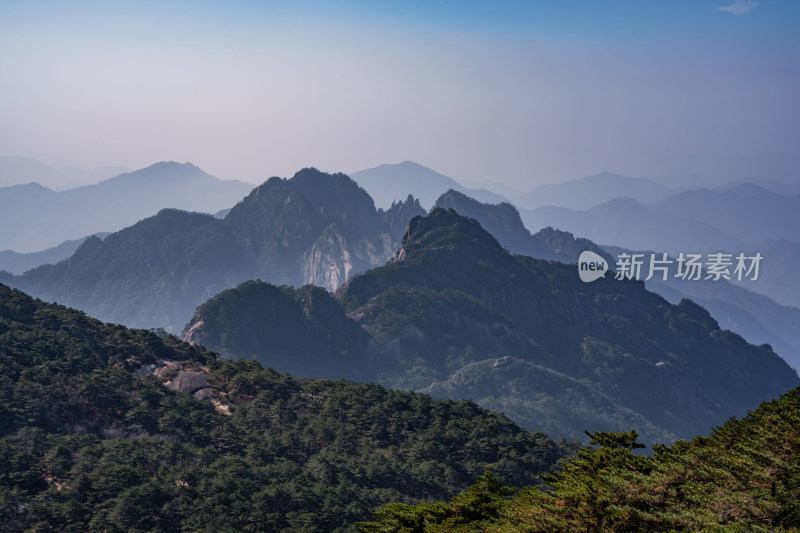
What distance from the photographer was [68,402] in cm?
6519

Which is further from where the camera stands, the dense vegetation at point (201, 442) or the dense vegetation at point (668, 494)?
the dense vegetation at point (201, 442)

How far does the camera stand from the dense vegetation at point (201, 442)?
48.5 metres

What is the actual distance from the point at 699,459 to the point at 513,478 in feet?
153

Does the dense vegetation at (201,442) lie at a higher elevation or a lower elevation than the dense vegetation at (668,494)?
lower

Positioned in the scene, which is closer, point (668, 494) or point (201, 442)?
point (668, 494)

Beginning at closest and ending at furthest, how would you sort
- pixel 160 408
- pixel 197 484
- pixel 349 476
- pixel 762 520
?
pixel 762 520 < pixel 197 484 < pixel 349 476 < pixel 160 408

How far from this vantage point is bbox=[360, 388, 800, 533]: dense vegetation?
2419 centimetres

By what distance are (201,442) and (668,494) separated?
2073 inches

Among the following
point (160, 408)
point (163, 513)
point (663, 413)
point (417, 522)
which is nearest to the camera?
point (417, 522)

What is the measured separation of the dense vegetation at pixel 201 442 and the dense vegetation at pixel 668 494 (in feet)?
65.1

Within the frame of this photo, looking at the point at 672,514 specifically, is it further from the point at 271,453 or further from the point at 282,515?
the point at 271,453

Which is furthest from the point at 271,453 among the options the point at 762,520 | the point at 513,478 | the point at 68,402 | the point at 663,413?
the point at 663,413

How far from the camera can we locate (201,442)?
216 ft

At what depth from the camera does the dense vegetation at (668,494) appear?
24.2 metres
